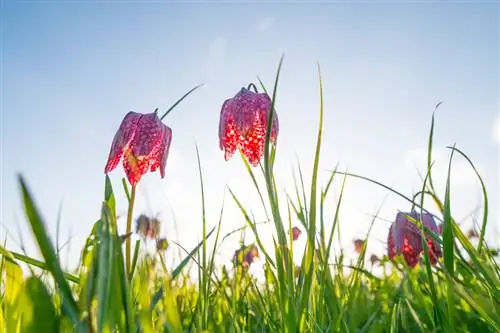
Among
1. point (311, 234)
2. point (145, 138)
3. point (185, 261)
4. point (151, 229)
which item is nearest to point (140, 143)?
point (145, 138)

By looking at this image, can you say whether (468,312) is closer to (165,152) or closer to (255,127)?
(255,127)

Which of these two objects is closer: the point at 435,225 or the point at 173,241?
the point at 173,241

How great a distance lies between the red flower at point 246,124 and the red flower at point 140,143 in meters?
0.19

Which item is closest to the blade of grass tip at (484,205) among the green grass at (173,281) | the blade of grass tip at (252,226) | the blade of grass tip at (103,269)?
the green grass at (173,281)

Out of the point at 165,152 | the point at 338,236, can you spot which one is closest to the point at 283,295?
the point at 338,236

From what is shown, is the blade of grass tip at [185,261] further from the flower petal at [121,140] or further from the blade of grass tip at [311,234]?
the flower petal at [121,140]

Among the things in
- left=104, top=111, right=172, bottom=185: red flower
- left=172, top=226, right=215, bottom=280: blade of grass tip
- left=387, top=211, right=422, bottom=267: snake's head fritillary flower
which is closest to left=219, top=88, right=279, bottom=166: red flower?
left=104, top=111, right=172, bottom=185: red flower

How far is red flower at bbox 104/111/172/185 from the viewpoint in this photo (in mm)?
1440

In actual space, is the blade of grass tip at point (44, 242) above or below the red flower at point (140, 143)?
below

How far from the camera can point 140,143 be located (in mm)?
1438

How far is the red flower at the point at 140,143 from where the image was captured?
1440 millimetres

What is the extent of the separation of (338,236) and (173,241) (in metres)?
0.54

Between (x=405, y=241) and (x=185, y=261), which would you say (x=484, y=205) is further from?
(x=405, y=241)

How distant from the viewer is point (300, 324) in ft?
2.96
